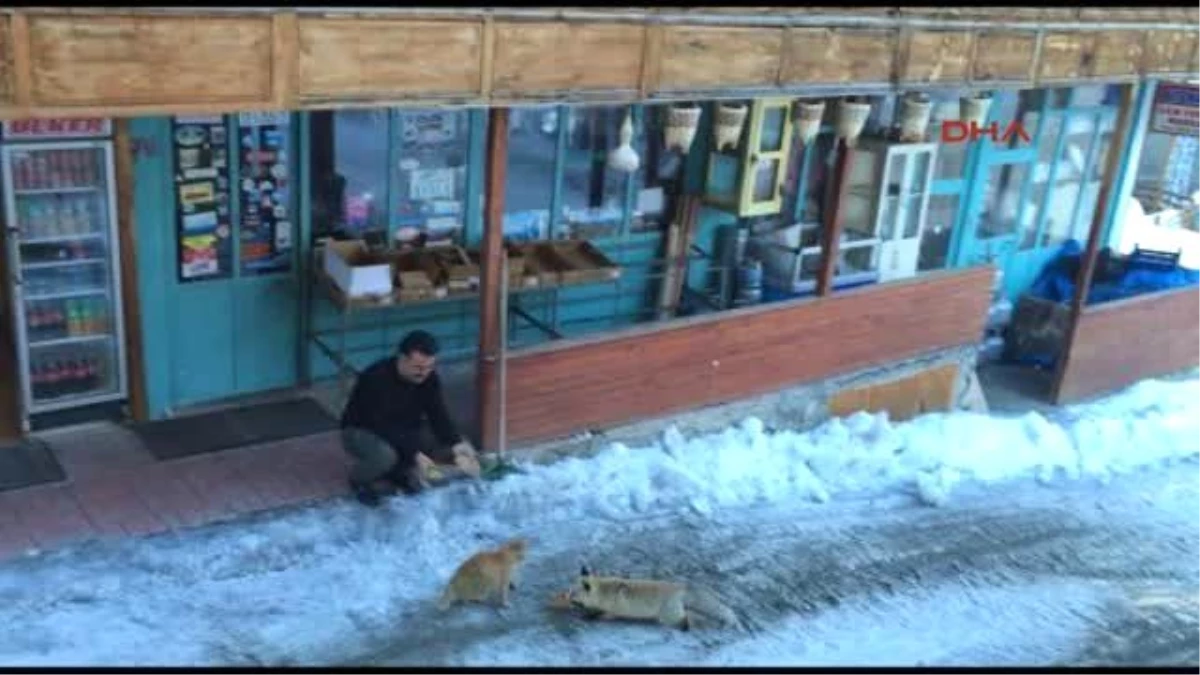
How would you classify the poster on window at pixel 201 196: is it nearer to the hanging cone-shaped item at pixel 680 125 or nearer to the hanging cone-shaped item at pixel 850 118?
the hanging cone-shaped item at pixel 680 125

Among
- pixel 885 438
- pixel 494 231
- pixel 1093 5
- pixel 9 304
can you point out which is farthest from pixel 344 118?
pixel 1093 5

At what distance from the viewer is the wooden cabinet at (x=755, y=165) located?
1122 cm

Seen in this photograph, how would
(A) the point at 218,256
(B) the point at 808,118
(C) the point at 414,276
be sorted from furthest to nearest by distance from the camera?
(B) the point at 808,118 < (C) the point at 414,276 < (A) the point at 218,256

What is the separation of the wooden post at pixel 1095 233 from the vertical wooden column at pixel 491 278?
20.7ft

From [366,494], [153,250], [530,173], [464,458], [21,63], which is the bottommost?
[366,494]

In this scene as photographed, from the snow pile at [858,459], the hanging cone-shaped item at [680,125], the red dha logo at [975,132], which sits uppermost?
the hanging cone-shaped item at [680,125]

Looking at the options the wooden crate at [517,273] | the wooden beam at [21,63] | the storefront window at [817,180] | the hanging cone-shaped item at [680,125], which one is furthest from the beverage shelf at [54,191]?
the storefront window at [817,180]

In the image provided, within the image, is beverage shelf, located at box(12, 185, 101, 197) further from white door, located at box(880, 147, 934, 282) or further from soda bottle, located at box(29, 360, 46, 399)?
white door, located at box(880, 147, 934, 282)

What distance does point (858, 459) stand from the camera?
10539mm

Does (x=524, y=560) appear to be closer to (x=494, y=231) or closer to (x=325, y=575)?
(x=325, y=575)

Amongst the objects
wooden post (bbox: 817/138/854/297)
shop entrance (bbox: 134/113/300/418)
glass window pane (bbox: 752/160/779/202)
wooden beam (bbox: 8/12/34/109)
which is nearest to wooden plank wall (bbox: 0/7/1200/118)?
wooden beam (bbox: 8/12/34/109)

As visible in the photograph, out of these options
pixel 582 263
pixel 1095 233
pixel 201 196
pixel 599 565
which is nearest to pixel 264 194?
pixel 201 196

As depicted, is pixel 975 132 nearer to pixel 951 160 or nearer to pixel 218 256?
pixel 951 160

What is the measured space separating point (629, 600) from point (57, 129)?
5168 millimetres
